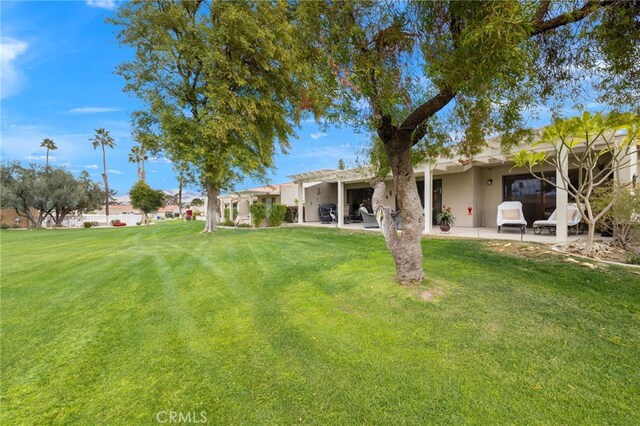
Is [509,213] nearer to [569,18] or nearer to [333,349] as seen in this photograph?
[569,18]

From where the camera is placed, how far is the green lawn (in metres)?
2.21

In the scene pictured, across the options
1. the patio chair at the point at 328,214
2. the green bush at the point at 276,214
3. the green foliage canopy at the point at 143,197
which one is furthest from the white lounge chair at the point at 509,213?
the green foliage canopy at the point at 143,197

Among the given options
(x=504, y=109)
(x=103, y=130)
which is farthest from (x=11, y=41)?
(x=103, y=130)

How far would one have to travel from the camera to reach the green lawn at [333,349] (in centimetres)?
221

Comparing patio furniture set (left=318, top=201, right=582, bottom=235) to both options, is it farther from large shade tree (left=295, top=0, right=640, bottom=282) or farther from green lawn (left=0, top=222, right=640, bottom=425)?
green lawn (left=0, top=222, right=640, bottom=425)

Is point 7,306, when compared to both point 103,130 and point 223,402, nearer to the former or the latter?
point 223,402

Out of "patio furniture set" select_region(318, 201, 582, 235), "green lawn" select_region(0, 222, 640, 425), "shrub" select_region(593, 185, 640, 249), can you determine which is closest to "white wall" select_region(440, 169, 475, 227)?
"patio furniture set" select_region(318, 201, 582, 235)

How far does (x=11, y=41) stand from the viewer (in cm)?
848

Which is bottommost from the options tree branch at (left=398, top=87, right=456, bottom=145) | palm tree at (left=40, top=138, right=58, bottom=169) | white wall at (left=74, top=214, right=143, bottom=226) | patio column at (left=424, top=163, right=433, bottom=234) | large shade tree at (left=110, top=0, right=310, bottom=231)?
white wall at (left=74, top=214, right=143, bottom=226)

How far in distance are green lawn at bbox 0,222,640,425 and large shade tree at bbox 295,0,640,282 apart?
128 cm

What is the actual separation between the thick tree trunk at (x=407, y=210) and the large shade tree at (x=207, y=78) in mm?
9263

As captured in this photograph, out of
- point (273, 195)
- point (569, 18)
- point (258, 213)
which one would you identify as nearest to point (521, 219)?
point (569, 18)

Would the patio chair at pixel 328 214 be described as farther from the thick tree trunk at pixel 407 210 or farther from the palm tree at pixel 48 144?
the palm tree at pixel 48 144

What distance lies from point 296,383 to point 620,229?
9307 millimetres
